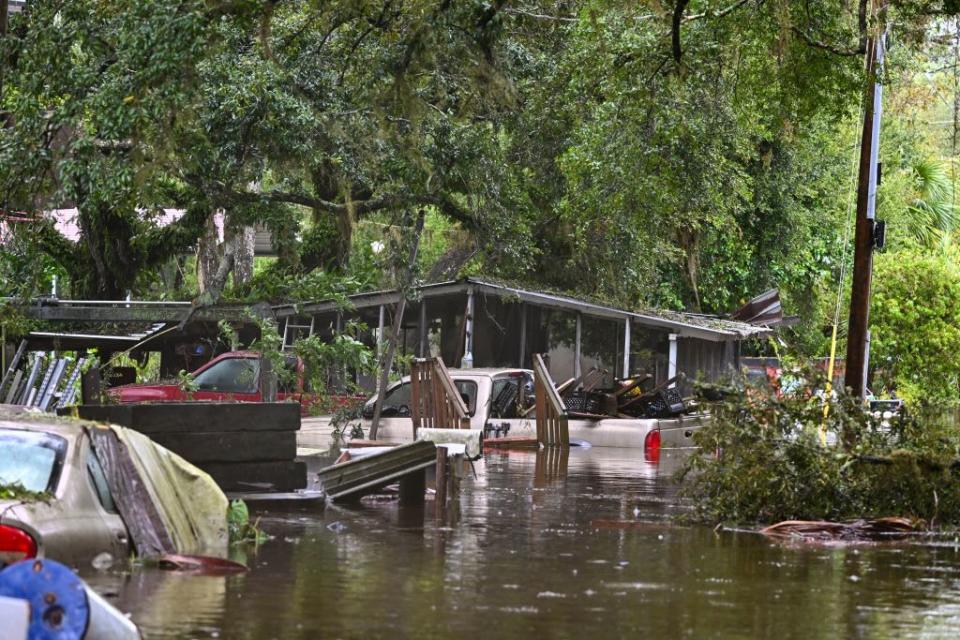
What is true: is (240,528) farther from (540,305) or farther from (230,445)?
(540,305)

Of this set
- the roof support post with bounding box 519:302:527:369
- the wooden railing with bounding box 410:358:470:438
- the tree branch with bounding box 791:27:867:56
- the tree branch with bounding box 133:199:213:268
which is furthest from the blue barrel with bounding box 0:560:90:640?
the roof support post with bounding box 519:302:527:369

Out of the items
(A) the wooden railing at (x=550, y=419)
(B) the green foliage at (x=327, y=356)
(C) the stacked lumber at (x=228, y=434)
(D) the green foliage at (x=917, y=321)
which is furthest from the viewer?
(D) the green foliage at (x=917, y=321)

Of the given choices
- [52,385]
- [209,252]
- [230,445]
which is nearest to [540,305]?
[209,252]

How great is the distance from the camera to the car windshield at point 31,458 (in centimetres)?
973

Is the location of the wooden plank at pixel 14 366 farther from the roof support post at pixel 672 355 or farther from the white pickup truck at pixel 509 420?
the roof support post at pixel 672 355

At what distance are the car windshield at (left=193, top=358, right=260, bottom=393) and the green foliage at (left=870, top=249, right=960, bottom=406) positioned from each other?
17.8 m

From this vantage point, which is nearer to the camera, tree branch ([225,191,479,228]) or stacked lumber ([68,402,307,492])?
stacked lumber ([68,402,307,492])

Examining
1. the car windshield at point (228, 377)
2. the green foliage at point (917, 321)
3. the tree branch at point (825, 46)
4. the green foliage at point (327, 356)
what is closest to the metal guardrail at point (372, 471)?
the tree branch at point (825, 46)

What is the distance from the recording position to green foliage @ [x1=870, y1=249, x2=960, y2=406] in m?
39.0

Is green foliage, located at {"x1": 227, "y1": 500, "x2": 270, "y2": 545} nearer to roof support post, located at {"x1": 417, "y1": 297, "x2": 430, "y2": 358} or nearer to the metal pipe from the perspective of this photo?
roof support post, located at {"x1": 417, "y1": 297, "x2": 430, "y2": 358}

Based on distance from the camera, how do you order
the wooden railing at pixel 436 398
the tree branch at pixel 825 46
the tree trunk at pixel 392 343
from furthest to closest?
1. the tree trunk at pixel 392 343
2. the wooden railing at pixel 436 398
3. the tree branch at pixel 825 46

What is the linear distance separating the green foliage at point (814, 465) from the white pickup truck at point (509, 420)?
419 inches

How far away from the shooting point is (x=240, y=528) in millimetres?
12578

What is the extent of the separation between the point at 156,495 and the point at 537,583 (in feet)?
8.72
